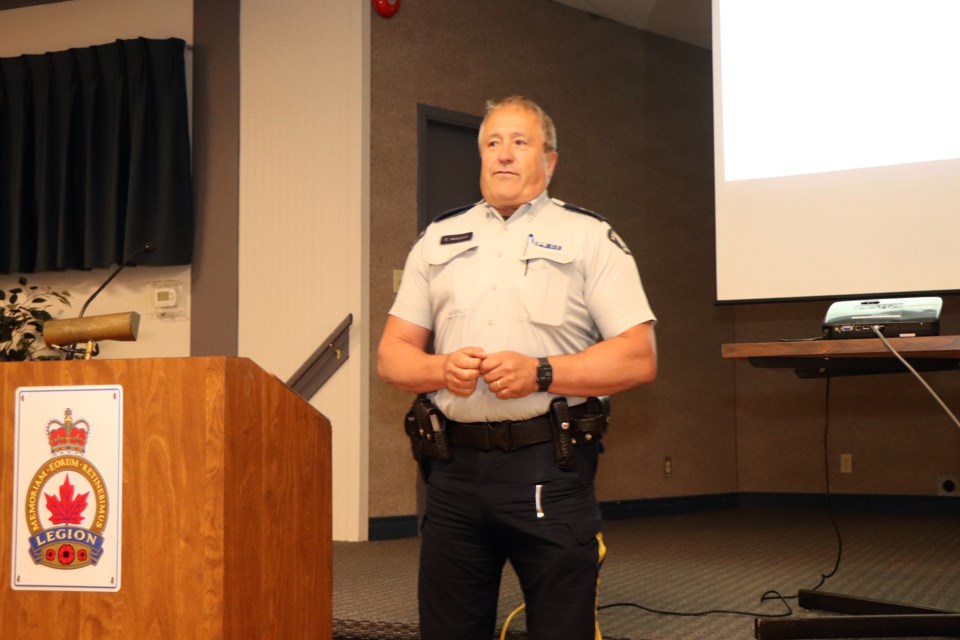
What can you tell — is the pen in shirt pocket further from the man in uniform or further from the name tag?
the name tag

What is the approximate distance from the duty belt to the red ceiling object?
385 centimetres

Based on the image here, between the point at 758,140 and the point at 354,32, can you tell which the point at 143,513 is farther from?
the point at 354,32

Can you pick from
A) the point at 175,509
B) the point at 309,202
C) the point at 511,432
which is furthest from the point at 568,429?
the point at 309,202

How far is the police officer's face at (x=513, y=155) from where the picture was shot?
2.14 metres

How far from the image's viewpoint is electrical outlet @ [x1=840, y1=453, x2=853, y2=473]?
22.4 feet

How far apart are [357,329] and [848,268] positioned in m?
3.04

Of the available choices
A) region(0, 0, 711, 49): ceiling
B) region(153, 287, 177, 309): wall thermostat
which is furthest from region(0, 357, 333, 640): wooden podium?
region(0, 0, 711, 49): ceiling

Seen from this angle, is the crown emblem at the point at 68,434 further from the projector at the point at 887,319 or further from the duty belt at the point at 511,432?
the projector at the point at 887,319

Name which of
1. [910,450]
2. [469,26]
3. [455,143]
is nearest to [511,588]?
[455,143]

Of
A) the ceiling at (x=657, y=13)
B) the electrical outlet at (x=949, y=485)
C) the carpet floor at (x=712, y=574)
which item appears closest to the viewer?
the carpet floor at (x=712, y=574)

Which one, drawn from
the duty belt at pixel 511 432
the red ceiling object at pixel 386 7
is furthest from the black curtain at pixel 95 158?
the duty belt at pixel 511 432

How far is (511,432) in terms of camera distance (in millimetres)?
2027

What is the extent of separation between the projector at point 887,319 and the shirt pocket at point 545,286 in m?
0.88

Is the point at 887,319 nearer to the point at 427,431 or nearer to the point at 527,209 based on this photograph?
the point at 527,209
